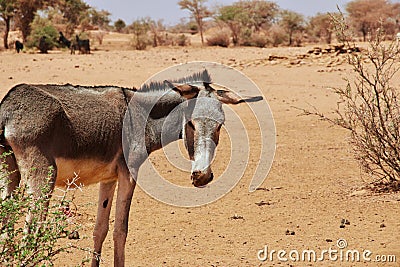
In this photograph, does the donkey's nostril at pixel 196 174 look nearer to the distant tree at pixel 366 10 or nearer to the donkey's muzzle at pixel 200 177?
the donkey's muzzle at pixel 200 177

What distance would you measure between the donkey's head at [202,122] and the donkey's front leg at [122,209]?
1.99ft

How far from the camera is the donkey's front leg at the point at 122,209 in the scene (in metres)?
5.20

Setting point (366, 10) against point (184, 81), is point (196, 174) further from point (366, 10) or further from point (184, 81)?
point (366, 10)

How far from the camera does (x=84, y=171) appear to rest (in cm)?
489

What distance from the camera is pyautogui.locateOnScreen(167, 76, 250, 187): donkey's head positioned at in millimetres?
4840

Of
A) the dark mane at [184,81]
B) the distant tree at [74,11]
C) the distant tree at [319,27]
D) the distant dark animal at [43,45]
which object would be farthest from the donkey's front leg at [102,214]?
the distant tree at [74,11]

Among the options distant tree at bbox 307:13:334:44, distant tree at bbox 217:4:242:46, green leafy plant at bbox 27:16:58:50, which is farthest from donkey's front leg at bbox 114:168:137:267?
distant tree at bbox 307:13:334:44

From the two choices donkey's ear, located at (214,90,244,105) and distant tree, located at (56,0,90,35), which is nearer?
donkey's ear, located at (214,90,244,105)

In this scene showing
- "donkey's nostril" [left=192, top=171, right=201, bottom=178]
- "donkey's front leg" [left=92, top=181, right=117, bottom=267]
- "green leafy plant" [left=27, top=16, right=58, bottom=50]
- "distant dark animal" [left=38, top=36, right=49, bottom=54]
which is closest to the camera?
"donkey's nostril" [left=192, top=171, right=201, bottom=178]

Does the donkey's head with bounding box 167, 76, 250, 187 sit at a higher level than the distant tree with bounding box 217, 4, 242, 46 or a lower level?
lower

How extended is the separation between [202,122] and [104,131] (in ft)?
2.76

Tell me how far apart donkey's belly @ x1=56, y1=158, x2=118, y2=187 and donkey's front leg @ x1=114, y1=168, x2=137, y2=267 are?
117mm

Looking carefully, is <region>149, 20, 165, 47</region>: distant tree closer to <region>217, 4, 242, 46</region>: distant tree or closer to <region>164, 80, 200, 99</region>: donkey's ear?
<region>217, 4, 242, 46</region>: distant tree

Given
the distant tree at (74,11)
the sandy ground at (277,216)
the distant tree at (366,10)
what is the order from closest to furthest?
1. the sandy ground at (277,216)
2. the distant tree at (366,10)
3. the distant tree at (74,11)
